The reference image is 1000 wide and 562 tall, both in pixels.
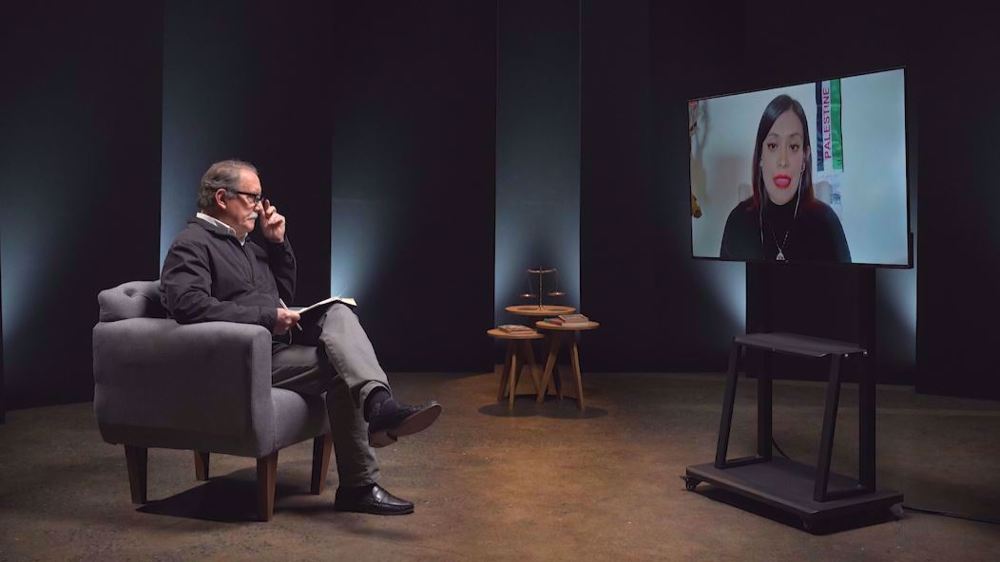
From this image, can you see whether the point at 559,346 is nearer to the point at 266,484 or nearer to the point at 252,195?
the point at 252,195

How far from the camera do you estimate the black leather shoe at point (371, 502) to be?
3.37 m

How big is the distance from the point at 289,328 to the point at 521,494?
1074 mm

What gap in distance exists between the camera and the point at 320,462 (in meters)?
3.64

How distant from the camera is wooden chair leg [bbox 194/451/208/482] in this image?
3.82 m

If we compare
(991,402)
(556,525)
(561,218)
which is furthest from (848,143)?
(561,218)

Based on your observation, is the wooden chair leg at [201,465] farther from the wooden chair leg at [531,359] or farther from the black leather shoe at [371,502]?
the wooden chair leg at [531,359]

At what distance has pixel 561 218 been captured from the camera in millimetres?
6758

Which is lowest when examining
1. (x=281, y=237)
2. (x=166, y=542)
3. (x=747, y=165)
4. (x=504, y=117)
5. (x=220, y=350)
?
(x=166, y=542)

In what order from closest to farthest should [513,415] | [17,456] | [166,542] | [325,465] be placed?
[166,542] < [325,465] < [17,456] < [513,415]

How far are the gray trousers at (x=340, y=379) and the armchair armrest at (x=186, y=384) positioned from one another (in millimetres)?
204

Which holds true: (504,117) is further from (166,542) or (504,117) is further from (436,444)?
(166,542)

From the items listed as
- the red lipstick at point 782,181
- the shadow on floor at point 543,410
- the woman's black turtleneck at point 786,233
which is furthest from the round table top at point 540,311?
the red lipstick at point 782,181

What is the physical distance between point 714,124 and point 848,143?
64 centimetres

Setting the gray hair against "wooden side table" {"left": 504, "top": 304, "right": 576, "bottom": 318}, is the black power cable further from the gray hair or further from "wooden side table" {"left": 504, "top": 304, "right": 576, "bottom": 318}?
the gray hair
